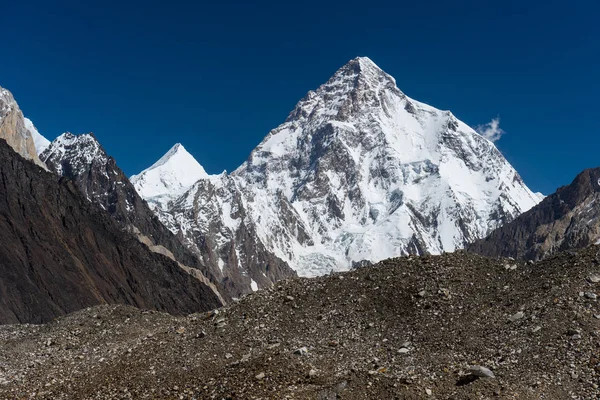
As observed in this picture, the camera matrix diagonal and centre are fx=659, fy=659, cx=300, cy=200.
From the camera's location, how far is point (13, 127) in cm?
15612

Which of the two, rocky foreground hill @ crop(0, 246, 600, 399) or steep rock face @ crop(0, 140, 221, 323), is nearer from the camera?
rocky foreground hill @ crop(0, 246, 600, 399)

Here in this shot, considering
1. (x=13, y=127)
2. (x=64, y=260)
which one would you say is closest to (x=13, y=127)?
(x=13, y=127)

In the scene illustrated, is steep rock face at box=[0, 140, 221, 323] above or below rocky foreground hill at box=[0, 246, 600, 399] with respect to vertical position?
above

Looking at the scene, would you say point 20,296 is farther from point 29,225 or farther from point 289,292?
point 289,292

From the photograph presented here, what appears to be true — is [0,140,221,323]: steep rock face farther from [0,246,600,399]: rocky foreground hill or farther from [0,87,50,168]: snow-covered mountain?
[0,246,600,399]: rocky foreground hill

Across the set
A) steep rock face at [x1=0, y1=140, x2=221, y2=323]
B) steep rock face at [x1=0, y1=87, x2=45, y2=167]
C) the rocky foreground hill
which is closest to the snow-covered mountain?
steep rock face at [x1=0, y1=87, x2=45, y2=167]

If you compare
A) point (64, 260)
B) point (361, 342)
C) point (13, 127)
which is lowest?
Result: point (361, 342)

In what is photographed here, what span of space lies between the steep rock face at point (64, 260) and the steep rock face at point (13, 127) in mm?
31912

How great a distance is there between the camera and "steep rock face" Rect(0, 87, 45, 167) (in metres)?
152

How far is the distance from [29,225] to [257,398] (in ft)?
306

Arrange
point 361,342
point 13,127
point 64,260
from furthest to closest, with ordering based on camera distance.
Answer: point 13,127
point 64,260
point 361,342

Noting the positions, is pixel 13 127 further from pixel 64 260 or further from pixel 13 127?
pixel 64 260

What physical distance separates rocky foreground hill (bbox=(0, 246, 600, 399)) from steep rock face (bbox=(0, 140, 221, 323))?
54.4m

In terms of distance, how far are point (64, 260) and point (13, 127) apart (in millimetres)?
70319
